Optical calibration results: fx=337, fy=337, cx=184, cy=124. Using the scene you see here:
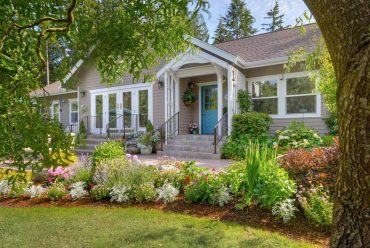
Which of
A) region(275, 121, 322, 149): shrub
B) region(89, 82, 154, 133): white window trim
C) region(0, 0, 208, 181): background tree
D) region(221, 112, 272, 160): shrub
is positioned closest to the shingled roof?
region(221, 112, 272, 160): shrub

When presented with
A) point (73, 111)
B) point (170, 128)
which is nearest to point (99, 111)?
point (73, 111)

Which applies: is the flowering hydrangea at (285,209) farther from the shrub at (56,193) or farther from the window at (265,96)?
the window at (265,96)

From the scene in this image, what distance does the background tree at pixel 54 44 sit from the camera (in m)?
1.48

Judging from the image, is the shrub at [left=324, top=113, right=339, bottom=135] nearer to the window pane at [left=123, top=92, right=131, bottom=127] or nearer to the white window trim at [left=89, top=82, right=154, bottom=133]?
the white window trim at [left=89, top=82, right=154, bottom=133]

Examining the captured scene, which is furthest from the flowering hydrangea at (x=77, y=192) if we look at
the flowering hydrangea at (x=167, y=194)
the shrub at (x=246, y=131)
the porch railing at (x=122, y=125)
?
the porch railing at (x=122, y=125)

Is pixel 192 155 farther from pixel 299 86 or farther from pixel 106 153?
pixel 106 153

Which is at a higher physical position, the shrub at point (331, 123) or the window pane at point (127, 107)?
the window pane at point (127, 107)

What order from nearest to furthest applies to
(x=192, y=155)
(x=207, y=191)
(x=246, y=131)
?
(x=207, y=191), (x=246, y=131), (x=192, y=155)

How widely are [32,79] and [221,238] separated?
9.53ft

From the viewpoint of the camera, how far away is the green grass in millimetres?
3781

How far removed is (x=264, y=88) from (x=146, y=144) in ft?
16.3

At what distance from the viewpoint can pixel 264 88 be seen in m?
12.3

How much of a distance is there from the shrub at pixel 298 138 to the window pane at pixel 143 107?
691 centimetres

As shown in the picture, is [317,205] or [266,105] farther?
[266,105]
